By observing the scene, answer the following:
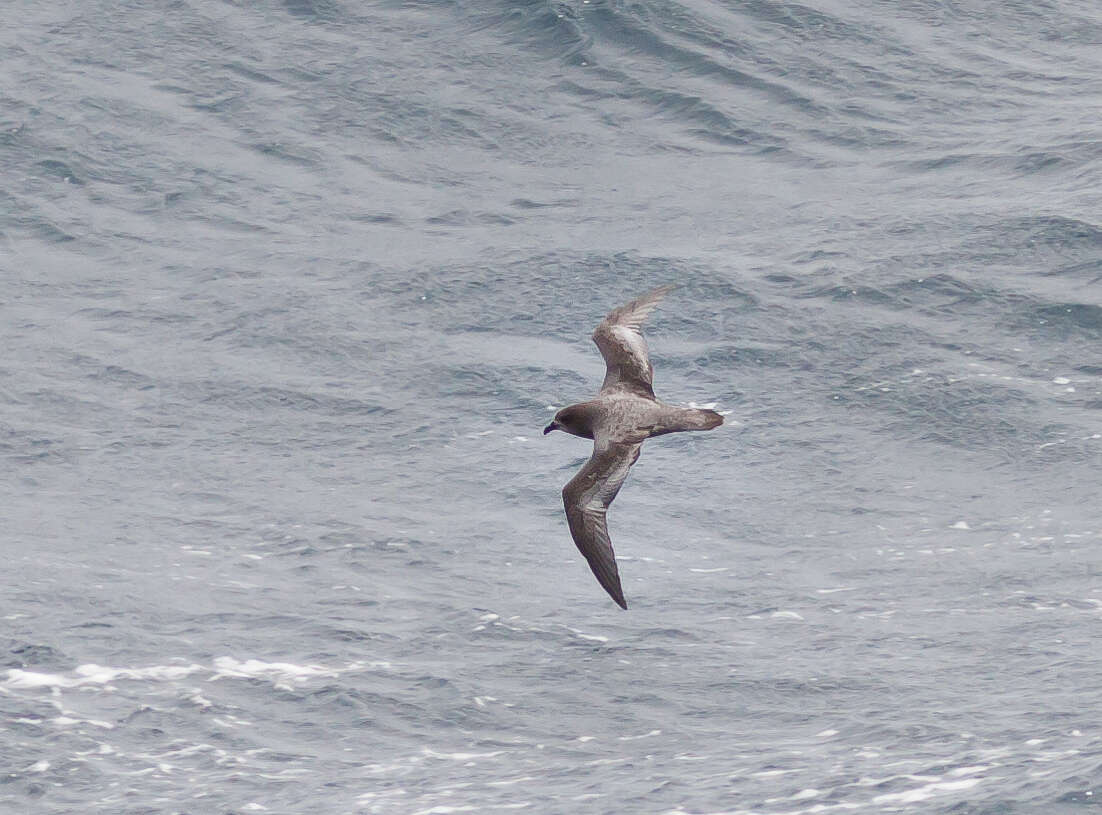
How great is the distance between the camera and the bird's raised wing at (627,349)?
18266 millimetres

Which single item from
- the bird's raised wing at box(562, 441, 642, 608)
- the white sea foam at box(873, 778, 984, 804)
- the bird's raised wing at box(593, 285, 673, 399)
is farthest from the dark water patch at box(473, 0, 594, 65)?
the white sea foam at box(873, 778, 984, 804)

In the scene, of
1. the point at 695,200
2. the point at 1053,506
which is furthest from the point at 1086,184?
the point at 1053,506

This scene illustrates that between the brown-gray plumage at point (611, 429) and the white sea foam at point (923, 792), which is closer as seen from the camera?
the brown-gray plumage at point (611, 429)

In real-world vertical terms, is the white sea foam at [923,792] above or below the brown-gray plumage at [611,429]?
below

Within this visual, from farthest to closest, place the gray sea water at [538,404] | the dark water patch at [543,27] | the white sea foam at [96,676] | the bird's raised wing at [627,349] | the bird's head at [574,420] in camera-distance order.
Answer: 1. the dark water patch at [543,27]
2. the white sea foam at [96,676]
3. the gray sea water at [538,404]
4. the bird's raised wing at [627,349]
5. the bird's head at [574,420]

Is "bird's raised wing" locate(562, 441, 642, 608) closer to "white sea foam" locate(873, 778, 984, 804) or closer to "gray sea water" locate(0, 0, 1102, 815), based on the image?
"gray sea water" locate(0, 0, 1102, 815)

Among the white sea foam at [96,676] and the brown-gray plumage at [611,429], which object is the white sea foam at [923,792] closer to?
the brown-gray plumage at [611,429]

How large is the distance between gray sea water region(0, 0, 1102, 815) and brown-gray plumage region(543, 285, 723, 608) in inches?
106

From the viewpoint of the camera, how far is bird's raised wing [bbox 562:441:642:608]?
15.8 m

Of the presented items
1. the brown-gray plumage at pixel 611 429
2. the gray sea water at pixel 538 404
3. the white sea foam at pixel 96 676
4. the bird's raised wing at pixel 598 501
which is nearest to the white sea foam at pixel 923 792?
the gray sea water at pixel 538 404

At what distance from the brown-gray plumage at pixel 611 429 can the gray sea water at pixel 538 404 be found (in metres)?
2.69

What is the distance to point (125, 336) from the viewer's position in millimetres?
26031

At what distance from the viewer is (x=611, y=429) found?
17094mm

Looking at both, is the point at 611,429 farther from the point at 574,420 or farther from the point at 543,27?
the point at 543,27
